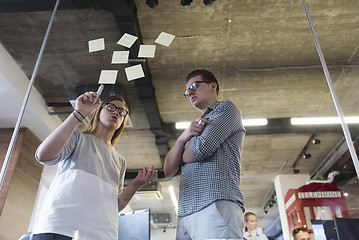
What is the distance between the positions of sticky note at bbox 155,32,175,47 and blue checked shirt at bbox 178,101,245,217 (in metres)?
2.26

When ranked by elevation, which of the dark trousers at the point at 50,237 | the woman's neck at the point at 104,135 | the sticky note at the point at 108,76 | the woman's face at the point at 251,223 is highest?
the sticky note at the point at 108,76

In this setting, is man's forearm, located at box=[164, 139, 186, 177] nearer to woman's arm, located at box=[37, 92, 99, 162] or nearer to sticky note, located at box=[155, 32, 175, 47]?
woman's arm, located at box=[37, 92, 99, 162]

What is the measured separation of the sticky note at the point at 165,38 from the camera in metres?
3.24

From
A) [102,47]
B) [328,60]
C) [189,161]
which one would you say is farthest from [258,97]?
[189,161]

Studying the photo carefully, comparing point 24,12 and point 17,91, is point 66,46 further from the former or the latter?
point 17,91

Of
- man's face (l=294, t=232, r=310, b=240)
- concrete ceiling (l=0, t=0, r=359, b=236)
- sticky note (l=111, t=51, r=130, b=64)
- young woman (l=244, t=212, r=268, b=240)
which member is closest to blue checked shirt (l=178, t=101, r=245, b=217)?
concrete ceiling (l=0, t=0, r=359, b=236)

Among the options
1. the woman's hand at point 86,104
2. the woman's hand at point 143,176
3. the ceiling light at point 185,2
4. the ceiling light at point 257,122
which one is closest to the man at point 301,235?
the ceiling light at point 257,122

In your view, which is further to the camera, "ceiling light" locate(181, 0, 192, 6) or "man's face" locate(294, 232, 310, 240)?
"man's face" locate(294, 232, 310, 240)

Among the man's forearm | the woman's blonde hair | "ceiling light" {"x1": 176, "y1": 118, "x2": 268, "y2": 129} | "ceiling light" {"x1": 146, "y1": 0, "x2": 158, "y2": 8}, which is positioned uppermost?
"ceiling light" {"x1": 146, "y1": 0, "x2": 158, "y2": 8}

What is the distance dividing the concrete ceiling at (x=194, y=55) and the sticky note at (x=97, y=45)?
1.9 inches

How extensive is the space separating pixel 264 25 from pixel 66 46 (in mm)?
2036

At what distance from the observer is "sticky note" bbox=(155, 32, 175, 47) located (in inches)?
128

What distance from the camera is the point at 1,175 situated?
1569 millimetres

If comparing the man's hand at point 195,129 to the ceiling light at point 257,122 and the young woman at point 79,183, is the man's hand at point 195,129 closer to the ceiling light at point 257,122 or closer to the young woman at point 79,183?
the young woman at point 79,183
